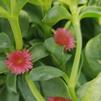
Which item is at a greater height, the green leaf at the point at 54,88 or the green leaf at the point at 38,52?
the green leaf at the point at 38,52

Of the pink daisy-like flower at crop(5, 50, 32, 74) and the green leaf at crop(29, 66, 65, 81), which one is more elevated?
the pink daisy-like flower at crop(5, 50, 32, 74)

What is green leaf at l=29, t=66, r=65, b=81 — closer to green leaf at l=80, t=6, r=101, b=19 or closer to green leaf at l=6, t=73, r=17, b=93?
green leaf at l=6, t=73, r=17, b=93

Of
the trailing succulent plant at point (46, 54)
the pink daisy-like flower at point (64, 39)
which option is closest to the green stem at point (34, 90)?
the trailing succulent plant at point (46, 54)

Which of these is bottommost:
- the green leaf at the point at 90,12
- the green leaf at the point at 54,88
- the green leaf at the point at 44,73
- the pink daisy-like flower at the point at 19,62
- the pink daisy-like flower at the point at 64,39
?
the green leaf at the point at 54,88

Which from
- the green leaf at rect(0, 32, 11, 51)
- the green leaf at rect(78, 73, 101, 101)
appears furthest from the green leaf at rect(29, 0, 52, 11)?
the green leaf at rect(78, 73, 101, 101)

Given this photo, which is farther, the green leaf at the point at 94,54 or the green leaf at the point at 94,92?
the green leaf at the point at 94,54

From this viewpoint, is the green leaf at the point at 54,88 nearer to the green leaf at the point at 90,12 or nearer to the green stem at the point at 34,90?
the green stem at the point at 34,90
